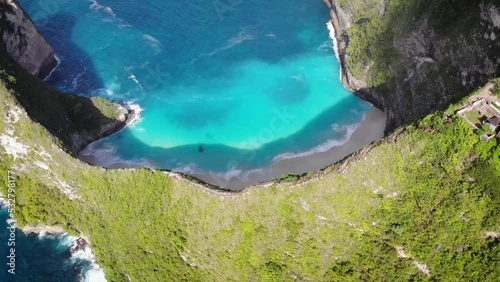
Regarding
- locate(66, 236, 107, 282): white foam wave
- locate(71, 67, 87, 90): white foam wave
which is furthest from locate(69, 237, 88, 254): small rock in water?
locate(71, 67, 87, 90): white foam wave

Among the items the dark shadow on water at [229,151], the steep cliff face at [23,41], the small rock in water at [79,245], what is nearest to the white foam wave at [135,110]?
the dark shadow on water at [229,151]

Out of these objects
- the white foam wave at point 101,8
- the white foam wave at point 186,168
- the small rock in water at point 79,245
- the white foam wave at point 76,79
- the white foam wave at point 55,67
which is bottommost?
the small rock in water at point 79,245

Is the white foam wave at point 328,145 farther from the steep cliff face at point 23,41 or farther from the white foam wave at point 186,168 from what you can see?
the steep cliff face at point 23,41

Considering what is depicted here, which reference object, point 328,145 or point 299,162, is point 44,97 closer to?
point 299,162

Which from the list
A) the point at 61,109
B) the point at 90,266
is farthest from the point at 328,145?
the point at 61,109

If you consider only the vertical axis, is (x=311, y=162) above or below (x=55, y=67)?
below

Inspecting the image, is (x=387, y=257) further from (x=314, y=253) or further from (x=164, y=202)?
(x=164, y=202)
